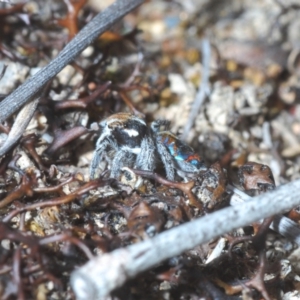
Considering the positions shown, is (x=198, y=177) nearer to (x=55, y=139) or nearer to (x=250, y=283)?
(x=250, y=283)

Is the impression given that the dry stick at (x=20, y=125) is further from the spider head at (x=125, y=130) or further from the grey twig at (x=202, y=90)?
the grey twig at (x=202, y=90)

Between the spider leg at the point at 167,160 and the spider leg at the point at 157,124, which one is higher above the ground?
the spider leg at the point at 157,124

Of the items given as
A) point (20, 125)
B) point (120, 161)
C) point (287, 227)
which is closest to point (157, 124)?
point (120, 161)

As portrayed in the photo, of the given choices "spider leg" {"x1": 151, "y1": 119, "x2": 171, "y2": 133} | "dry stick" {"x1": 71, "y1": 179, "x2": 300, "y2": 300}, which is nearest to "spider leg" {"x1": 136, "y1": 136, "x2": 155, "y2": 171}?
"spider leg" {"x1": 151, "y1": 119, "x2": 171, "y2": 133}

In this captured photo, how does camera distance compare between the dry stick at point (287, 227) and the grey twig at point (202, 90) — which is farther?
the grey twig at point (202, 90)

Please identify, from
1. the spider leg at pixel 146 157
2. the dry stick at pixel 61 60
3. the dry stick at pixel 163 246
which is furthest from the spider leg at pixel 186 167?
the dry stick at pixel 61 60

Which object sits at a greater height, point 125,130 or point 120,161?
point 125,130

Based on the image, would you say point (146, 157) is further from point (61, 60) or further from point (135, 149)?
point (61, 60)
